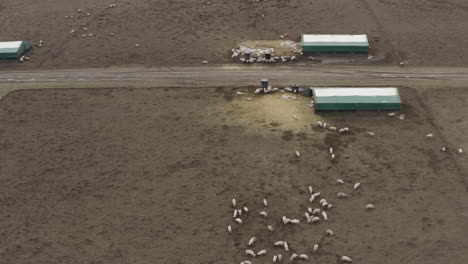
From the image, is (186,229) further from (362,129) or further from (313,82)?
(313,82)

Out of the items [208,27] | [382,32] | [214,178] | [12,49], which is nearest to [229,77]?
[208,27]

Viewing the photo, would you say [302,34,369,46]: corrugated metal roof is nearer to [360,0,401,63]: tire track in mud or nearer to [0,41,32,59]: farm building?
[360,0,401,63]: tire track in mud

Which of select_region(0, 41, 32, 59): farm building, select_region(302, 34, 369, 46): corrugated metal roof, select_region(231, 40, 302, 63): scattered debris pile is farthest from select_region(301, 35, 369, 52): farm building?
select_region(0, 41, 32, 59): farm building

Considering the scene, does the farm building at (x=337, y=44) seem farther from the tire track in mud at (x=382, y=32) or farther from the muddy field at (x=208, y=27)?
the tire track in mud at (x=382, y=32)

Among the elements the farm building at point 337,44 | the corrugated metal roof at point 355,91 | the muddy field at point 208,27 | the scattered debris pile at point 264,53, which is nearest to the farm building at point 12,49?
the muddy field at point 208,27

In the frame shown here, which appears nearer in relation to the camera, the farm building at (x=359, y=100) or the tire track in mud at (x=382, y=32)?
the farm building at (x=359, y=100)
